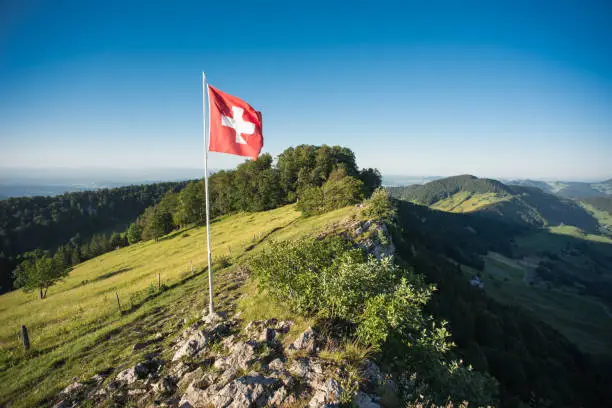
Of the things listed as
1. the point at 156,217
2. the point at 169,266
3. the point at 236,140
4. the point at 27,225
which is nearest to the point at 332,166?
the point at 169,266

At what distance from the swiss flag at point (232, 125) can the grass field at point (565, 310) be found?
111628mm

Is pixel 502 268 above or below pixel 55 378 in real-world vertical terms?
below

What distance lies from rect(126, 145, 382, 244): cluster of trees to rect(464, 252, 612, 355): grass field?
71586 mm

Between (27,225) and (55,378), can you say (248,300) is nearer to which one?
(55,378)

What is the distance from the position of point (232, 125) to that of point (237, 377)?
10.2 meters

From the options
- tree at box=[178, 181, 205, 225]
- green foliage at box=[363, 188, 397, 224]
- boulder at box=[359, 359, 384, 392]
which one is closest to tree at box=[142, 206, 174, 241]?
tree at box=[178, 181, 205, 225]

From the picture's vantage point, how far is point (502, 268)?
17062 centimetres

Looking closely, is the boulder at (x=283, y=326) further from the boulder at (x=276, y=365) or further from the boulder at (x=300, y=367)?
the boulder at (x=300, y=367)

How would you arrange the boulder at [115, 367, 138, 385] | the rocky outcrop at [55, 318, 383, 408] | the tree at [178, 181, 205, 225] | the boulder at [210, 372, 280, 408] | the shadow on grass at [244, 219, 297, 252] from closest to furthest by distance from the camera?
the boulder at [210, 372, 280, 408] → the rocky outcrop at [55, 318, 383, 408] → the boulder at [115, 367, 138, 385] → the shadow on grass at [244, 219, 297, 252] → the tree at [178, 181, 205, 225]

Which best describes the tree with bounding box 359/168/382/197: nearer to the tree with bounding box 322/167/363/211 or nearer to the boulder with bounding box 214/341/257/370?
the tree with bounding box 322/167/363/211

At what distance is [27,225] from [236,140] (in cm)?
22993

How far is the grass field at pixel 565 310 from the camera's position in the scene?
308 feet

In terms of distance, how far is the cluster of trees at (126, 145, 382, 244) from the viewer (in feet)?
234

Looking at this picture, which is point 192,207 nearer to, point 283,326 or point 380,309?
point 283,326
